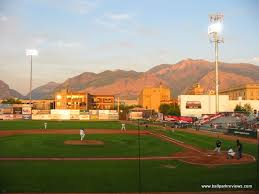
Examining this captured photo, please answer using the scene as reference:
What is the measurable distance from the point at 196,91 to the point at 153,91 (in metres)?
39.2

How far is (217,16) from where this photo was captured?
7644 cm

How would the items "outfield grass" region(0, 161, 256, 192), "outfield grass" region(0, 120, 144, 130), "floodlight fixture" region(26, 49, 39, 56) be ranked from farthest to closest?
"floodlight fixture" region(26, 49, 39, 56) < "outfield grass" region(0, 120, 144, 130) < "outfield grass" region(0, 161, 256, 192)

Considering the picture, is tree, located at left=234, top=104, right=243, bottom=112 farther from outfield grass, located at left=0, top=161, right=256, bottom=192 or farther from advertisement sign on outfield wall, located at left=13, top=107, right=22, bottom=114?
outfield grass, located at left=0, top=161, right=256, bottom=192

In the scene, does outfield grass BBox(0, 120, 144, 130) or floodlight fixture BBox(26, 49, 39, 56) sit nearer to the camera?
outfield grass BBox(0, 120, 144, 130)

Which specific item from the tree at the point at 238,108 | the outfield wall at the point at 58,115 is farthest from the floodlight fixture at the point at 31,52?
the tree at the point at 238,108

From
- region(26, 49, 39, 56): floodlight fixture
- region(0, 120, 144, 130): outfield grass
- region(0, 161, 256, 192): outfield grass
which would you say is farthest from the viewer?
Result: region(26, 49, 39, 56): floodlight fixture

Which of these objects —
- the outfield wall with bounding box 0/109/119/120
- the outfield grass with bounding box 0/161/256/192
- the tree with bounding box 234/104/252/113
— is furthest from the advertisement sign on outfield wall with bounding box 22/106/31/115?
the outfield grass with bounding box 0/161/256/192

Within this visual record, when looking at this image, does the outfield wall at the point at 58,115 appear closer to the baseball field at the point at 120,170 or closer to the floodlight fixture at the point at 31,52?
the floodlight fixture at the point at 31,52

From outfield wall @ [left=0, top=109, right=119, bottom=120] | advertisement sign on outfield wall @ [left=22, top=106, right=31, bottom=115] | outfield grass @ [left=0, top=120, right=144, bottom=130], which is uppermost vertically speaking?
advertisement sign on outfield wall @ [left=22, top=106, right=31, bottom=115]

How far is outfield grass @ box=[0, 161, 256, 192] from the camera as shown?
58.9ft

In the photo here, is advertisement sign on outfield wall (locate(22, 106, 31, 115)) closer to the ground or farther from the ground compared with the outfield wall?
farther from the ground

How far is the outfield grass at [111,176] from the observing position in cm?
1794

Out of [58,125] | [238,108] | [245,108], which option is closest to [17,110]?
[58,125]

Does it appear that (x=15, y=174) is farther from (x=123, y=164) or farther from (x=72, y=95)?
(x=72, y=95)
